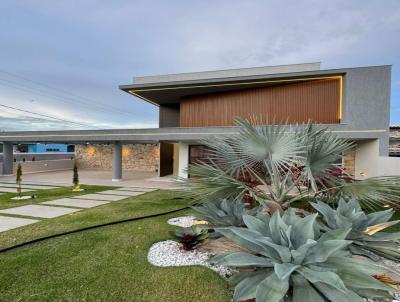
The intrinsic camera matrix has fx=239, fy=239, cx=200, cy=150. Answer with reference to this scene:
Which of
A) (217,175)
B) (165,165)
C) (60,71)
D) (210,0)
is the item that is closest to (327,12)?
(210,0)

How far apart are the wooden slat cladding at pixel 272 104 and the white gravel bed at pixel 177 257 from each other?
8.37 m

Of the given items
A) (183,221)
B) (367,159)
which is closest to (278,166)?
(183,221)

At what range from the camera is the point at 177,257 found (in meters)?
3.91

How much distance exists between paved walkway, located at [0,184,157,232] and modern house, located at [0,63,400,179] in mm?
5381

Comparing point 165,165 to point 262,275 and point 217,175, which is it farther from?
point 262,275

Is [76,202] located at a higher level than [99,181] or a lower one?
higher

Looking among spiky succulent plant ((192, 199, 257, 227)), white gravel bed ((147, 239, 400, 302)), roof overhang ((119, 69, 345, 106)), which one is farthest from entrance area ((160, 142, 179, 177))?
spiky succulent plant ((192, 199, 257, 227))

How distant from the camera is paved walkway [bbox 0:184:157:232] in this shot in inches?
240

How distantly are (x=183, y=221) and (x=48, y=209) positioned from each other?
178 inches

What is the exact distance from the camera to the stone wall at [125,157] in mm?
23188

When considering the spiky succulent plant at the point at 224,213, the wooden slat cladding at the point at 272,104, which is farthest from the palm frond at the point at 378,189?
the wooden slat cladding at the point at 272,104

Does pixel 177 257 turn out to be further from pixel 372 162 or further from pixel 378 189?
pixel 372 162

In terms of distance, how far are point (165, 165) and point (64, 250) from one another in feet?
50.6

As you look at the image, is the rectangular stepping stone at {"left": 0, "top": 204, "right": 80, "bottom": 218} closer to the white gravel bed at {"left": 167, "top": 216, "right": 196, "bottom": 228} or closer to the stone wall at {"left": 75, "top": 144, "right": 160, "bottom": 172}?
the white gravel bed at {"left": 167, "top": 216, "right": 196, "bottom": 228}
